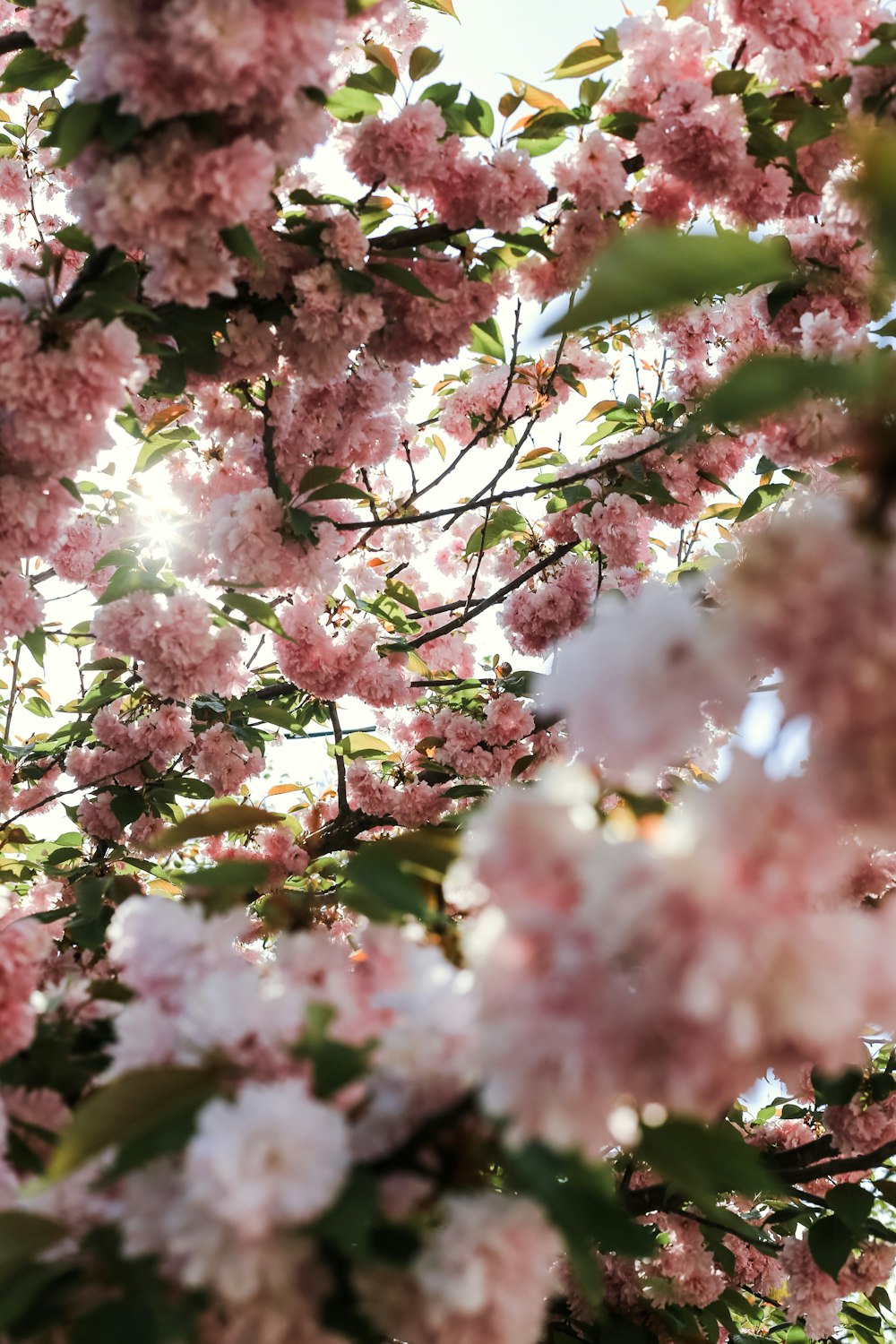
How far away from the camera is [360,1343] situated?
616mm

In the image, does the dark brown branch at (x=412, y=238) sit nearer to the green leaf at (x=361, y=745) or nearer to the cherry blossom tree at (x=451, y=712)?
the cherry blossom tree at (x=451, y=712)

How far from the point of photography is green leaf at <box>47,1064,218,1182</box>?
577 mm

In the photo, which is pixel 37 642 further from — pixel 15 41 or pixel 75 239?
pixel 15 41

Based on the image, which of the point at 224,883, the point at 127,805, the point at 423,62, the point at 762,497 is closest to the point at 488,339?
the point at 423,62

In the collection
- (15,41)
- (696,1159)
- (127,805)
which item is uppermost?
(15,41)

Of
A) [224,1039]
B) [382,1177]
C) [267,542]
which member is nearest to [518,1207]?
[382,1177]

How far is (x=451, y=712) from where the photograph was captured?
3.17 metres

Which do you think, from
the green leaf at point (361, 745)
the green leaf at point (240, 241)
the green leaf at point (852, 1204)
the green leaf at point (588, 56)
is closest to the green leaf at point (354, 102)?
the green leaf at point (588, 56)

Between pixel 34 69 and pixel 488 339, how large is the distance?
41.2 inches

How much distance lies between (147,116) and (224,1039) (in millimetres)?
1147

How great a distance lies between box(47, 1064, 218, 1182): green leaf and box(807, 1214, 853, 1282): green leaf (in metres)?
1.70

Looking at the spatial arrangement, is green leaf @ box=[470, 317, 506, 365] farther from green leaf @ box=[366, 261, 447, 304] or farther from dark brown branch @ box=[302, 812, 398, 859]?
dark brown branch @ box=[302, 812, 398, 859]

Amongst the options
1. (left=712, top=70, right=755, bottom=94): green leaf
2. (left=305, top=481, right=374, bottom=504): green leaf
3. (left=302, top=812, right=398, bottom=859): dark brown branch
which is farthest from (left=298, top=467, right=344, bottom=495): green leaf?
(left=302, top=812, right=398, bottom=859): dark brown branch

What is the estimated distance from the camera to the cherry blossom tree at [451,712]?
1.65ft
